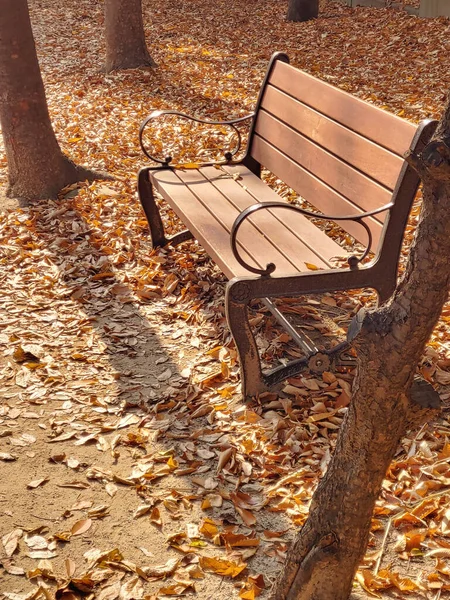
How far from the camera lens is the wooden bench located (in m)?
3.63

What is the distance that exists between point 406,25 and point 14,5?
6.73m

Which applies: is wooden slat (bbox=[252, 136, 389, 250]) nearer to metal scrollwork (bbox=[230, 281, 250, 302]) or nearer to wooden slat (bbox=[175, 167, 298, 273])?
wooden slat (bbox=[175, 167, 298, 273])

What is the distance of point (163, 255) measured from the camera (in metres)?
5.40

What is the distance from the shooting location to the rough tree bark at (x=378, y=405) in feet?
6.21

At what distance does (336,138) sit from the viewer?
167 inches

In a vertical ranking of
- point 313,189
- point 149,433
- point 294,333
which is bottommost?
point 149,433

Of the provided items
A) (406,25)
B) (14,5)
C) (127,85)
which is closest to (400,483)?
(14,5)

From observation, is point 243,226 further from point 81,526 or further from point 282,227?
point 81,526

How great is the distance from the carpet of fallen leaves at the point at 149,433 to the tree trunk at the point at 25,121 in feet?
0.66

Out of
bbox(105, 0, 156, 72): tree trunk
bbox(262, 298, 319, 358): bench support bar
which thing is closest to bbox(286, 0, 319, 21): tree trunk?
bbox(105, 0, 156, 72): tree trunk

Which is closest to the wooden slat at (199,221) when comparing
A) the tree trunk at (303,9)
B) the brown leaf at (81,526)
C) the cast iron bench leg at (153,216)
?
the cast iron bench leg at (153,216)

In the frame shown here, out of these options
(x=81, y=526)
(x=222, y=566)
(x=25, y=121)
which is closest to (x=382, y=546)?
(x=222, y=566)

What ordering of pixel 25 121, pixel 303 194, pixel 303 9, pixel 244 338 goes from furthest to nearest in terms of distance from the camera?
pixel 303 9 → pixel 25 121 → pixel 303 194 → pixel 244 338

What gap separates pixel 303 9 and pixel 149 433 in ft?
34.0
